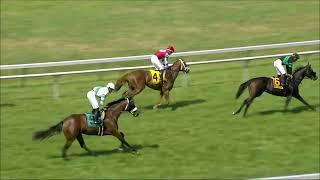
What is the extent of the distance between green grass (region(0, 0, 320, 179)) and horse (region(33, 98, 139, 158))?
1.20 ft

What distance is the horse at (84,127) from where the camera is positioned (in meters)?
11.2

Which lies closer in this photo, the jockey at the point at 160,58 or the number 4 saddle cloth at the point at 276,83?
→ the number 4 saddle cloth at the point at 276,83

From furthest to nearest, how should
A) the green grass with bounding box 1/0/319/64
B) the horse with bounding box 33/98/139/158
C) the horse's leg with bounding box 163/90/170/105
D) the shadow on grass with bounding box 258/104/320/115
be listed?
the green grass with bounding box 1/0/319/64 → the horse's leg with bounding box 163/90/170/105 → the shadow on grass with bounding box 258/104/320/115 → the horse with bounding box 33/98/139/158

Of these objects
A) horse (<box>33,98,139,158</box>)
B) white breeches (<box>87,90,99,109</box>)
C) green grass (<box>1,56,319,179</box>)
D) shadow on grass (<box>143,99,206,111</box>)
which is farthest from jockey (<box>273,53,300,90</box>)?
white breeches (<box>87,90,99,109</box>)

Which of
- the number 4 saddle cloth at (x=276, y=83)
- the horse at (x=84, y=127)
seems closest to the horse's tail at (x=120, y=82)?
the horse at (x=84, y=127)

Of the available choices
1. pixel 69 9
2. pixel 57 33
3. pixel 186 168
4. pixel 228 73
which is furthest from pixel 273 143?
pixel 69 9

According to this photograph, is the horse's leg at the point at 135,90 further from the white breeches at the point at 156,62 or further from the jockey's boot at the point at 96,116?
the jockey's boot at the point at 96,116

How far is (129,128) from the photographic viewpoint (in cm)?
1291

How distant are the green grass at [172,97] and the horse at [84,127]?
1.20ft

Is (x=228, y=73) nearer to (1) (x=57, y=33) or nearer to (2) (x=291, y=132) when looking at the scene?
(2) (x=291, y=132)

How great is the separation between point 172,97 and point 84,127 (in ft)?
12.9

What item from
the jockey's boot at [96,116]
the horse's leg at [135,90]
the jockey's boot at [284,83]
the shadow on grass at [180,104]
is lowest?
the shadow on grass at [180,104]

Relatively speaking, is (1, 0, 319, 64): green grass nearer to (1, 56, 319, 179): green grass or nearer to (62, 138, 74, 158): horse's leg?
(1, 56, 319, 179): green grass

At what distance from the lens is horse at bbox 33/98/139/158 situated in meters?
11.2
